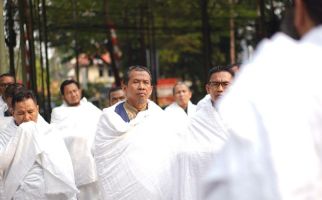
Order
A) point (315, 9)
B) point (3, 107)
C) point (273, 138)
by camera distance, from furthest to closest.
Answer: point (3, 107), point (315, 9), point (273, 138)

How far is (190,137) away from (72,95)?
15.0 feet

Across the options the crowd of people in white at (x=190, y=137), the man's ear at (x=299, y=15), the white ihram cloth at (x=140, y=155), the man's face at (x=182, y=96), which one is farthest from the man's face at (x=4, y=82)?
the man's ear at (x=299, y=15)

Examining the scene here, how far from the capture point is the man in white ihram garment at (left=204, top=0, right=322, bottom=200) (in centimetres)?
224

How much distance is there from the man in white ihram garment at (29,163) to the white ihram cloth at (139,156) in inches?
20.6

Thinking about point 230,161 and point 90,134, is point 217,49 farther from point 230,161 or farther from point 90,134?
point 230,161

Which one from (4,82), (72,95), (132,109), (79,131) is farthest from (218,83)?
(79,131)

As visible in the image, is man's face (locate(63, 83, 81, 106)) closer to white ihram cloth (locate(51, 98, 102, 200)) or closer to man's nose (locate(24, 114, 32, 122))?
white ihram cloth (locate(51, 98, 102, 200))

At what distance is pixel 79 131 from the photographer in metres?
11.9

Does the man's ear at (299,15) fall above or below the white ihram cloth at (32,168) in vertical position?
above

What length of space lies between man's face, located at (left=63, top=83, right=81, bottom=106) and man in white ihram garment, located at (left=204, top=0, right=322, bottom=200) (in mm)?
9362

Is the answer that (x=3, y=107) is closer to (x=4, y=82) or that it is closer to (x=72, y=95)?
(x=4, y=82)

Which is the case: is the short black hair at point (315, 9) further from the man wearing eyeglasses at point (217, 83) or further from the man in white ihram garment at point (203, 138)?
the man wearing eyeglasses at point (217, 83)

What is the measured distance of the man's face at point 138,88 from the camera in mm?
8164

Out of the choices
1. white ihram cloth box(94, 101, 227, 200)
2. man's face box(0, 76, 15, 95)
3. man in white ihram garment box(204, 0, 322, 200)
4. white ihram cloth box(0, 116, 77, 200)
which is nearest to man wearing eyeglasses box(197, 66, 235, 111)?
white ihram cloth box(94, 101, 227, 200)
